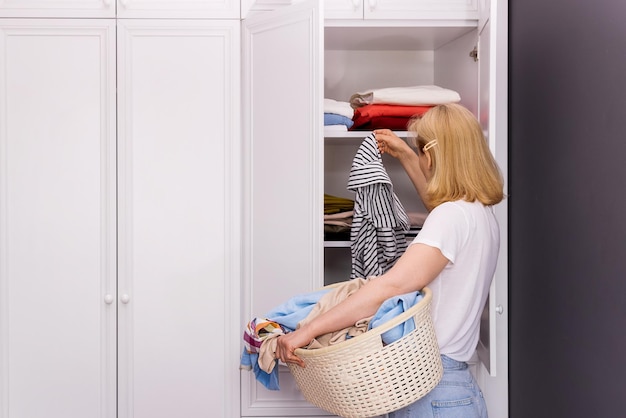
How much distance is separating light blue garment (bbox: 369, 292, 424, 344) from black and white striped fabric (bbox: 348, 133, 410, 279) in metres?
0.79

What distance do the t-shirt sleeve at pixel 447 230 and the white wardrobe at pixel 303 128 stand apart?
581 millimetres

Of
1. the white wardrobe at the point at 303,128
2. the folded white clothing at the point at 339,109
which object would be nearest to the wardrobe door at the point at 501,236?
the white wardrobe at the point at 303,128

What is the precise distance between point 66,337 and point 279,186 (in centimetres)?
96

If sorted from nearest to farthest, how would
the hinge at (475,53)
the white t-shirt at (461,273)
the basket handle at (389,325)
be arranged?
1. the basket handle at (389,325)
2. the white t-shirt at (461,273)
3. the hinge at (475,53)

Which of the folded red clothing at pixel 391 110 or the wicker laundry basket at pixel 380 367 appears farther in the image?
the folded red clothing at pixel 391 110

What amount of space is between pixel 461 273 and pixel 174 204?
4.05ft

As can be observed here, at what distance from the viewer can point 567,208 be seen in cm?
201

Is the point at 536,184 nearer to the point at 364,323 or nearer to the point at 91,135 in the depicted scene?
the point at 364,323

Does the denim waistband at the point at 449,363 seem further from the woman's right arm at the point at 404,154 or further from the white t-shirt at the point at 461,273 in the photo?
the woman's right arm at the point at 404,154

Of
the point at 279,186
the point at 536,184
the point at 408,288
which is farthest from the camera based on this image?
the point at 279,186

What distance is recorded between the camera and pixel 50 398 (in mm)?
2578

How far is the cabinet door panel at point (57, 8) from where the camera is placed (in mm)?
2531

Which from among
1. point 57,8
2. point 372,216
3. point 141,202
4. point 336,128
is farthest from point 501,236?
point 57,8

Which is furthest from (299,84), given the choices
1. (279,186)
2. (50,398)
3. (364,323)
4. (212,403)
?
(50,398)
